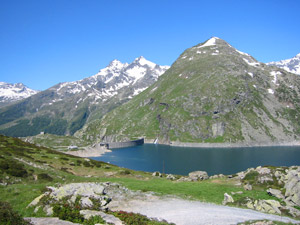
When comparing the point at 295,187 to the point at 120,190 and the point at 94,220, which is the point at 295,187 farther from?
the point at 94,220

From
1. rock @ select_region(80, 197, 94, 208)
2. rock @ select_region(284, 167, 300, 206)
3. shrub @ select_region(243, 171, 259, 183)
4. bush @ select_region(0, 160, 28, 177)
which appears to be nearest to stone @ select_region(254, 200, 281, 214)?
rock @ select_region(284, 167, 300, 206)

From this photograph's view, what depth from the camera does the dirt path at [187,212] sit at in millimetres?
23750

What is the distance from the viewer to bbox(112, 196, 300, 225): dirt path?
23750mm

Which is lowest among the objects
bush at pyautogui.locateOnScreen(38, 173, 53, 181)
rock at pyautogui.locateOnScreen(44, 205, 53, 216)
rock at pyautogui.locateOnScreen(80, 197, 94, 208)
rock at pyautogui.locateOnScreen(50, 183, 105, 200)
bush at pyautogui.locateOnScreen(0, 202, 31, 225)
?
bush at pyautogui.locateOnScreen(38, 173, 53, 181)

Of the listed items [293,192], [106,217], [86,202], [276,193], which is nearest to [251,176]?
[276,193]

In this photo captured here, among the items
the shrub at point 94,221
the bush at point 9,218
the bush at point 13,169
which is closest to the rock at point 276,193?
the shrub at point 94,221

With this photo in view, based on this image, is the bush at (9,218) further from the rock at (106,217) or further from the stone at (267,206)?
the stone at (267,206)

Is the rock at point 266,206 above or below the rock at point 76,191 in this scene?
below

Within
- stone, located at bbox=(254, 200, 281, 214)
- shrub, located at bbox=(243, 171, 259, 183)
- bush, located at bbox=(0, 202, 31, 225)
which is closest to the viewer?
bush, located at bbox=(0, 202, 31, 225)

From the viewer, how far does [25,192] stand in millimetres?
27141

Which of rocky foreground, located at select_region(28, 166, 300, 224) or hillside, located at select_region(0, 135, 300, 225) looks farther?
rocky foreground, located at select_region(28, 166, 300, 224)

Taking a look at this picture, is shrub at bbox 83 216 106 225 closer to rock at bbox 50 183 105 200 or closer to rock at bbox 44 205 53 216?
rock at bbox 44 205 53 216

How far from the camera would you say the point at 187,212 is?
2617 cm

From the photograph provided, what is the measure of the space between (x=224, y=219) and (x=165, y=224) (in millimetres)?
7020
